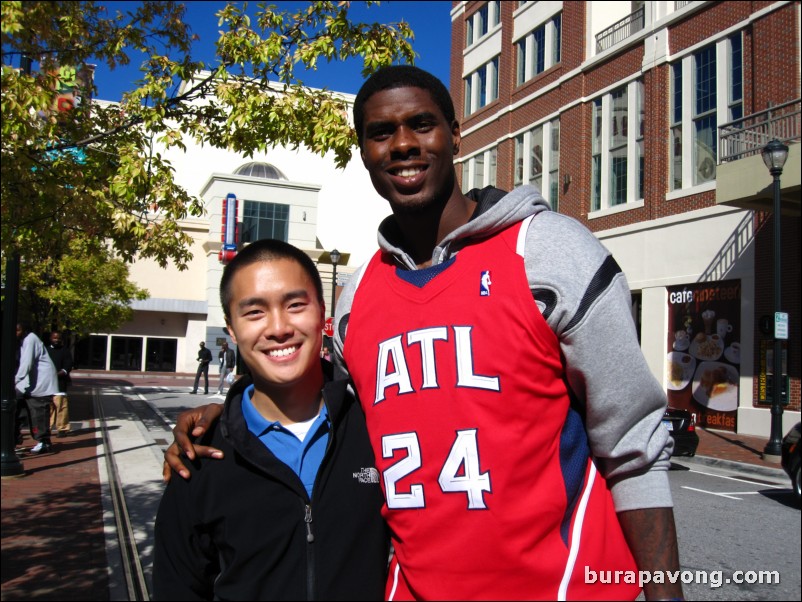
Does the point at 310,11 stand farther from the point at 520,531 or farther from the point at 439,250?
the point at 520,531

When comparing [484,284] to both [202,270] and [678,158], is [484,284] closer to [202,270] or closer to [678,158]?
[678,158]

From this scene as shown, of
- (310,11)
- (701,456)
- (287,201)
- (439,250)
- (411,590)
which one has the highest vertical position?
(287,201)

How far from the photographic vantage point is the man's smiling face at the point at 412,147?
6.36 ft

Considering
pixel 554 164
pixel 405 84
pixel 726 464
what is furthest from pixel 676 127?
pixel 405 84

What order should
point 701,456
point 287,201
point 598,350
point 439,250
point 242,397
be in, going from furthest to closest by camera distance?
point 287,201, point 701,456, point 242,397, point 439,250, point 598,350

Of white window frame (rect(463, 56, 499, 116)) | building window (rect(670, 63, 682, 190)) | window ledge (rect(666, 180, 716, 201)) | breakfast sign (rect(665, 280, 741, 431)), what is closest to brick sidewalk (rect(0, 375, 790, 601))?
breakfast sign (rect(665, 280, 741, 431))

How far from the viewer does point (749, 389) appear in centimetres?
1562

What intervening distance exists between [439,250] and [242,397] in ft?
2.30

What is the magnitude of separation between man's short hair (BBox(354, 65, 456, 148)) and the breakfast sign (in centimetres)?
1531

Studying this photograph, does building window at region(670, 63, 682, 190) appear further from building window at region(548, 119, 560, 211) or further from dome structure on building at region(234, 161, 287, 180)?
dome structure on building at region(234, 161, 287, 180)

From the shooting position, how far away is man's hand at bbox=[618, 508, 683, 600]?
1523mm

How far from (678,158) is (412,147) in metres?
18.4

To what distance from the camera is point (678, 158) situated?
18469 mm

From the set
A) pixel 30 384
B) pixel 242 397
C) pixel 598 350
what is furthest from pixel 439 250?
pixel 30 384
